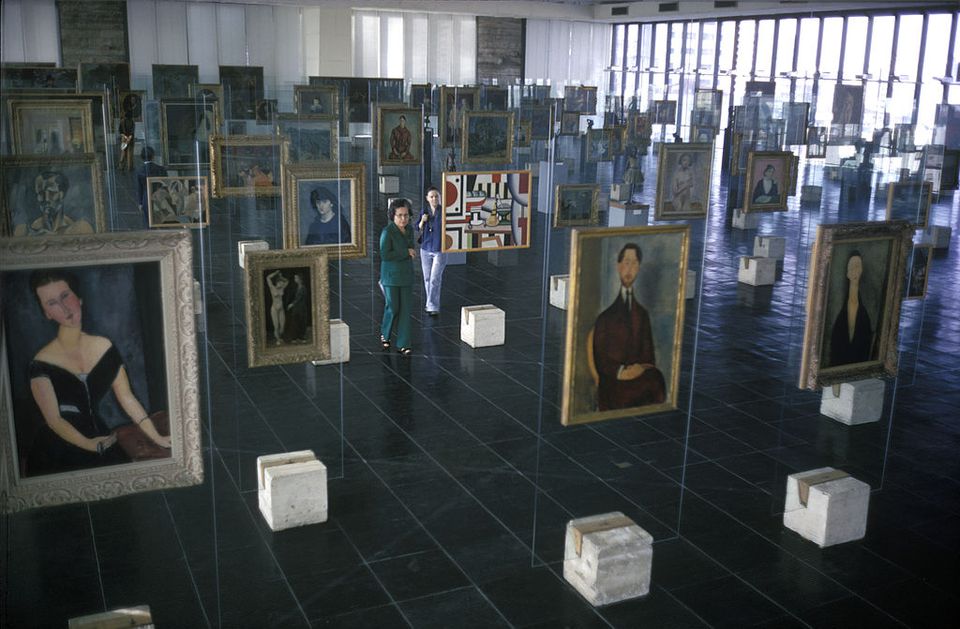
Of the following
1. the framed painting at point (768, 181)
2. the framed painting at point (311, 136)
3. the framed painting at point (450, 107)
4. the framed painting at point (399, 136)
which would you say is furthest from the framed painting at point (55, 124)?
the framed painting at point (450, 107)

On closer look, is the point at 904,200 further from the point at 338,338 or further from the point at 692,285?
the point at 338,338

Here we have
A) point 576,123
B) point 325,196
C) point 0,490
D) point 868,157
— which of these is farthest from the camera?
point 576,123

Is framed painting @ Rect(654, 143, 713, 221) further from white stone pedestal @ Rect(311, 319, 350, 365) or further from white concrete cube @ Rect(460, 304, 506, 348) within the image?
white stone pedestal @ Rect(311, 319, 350, 365)

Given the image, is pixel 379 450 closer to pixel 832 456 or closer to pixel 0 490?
pixel 832 456

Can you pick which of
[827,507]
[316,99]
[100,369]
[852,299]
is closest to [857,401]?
[852,299]

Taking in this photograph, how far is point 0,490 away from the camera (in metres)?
4.89

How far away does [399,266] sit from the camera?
14.4 metres

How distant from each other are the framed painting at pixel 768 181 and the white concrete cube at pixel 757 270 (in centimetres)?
137

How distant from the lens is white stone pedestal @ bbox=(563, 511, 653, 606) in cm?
868

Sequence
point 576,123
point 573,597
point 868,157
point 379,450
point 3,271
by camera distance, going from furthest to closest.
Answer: point 576,123
point 868,157
point 379,450
point 573,597
point 3,271

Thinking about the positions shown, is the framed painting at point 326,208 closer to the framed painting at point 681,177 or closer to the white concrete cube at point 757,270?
the framed painting at point 681,177

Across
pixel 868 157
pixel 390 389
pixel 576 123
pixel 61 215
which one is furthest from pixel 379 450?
pixel 576 123

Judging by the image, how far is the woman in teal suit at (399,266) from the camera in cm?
1424

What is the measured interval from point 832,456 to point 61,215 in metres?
9.88
